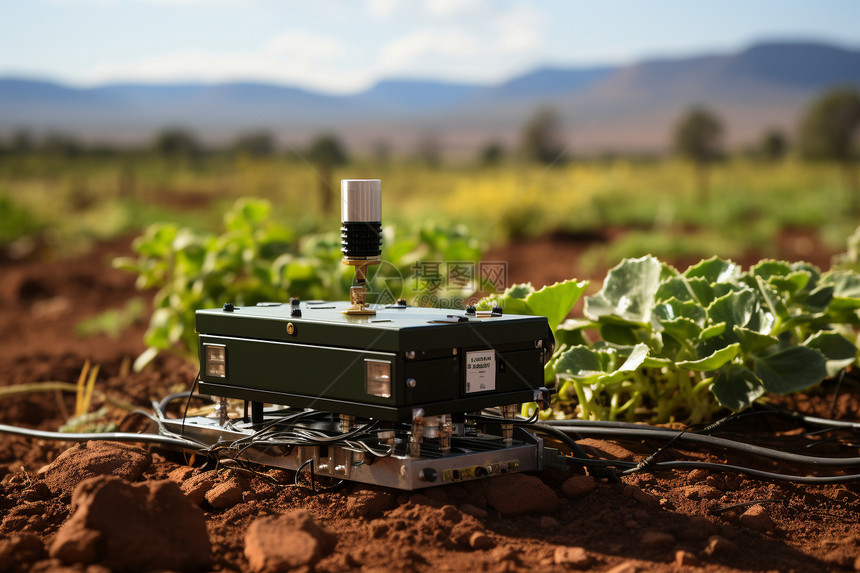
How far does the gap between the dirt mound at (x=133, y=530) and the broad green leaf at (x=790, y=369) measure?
6.98 ft

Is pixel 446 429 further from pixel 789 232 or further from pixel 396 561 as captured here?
pixel 789 232

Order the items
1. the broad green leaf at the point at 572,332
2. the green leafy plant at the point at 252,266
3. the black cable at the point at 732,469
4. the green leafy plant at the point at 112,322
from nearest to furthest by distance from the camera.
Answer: the black cable at the point at 732,469 < the broad green leaf at the point at 572,332 < the green leafy plant at the point at 252,266 < the green leafy plant at the point at 112,322

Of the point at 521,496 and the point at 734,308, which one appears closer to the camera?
the point at 521,496

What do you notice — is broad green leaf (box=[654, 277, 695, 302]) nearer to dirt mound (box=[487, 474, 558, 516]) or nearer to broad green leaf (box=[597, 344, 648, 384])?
broad green leaf (box=[597, 344, 648, 384])

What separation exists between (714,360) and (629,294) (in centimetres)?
51

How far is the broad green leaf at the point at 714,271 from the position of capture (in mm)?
3662

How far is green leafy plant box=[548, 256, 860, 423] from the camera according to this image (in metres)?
3.29

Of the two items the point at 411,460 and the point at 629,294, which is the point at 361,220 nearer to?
the point at 411,460

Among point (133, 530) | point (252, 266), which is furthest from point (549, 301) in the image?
point (252, 266)

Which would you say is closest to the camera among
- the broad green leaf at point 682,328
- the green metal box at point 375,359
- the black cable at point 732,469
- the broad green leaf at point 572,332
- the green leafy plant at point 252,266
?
the green metal box at point 375,359

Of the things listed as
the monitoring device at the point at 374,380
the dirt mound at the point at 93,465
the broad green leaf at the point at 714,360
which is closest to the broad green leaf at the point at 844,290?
the broad green leaf at the point at 714,360

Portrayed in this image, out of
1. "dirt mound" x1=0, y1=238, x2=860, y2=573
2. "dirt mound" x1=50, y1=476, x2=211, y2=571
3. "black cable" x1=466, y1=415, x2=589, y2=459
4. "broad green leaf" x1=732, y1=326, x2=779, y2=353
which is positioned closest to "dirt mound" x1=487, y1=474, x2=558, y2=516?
"dirt mound" x1=0, y1=238, x2=860, y2=573

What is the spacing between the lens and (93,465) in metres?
3.10

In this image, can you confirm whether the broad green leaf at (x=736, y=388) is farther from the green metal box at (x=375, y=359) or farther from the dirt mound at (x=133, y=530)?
the dirt mound at (x=133, y=530)
